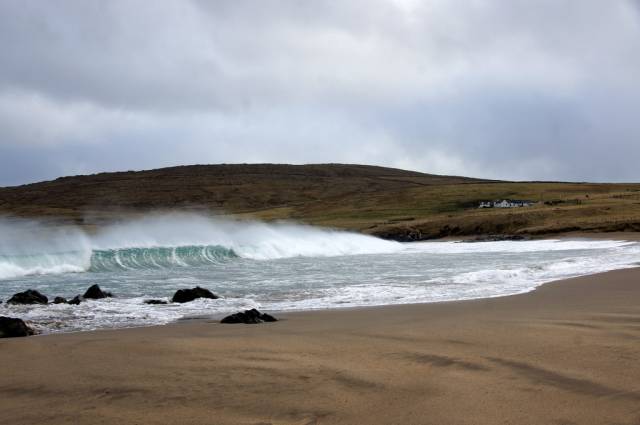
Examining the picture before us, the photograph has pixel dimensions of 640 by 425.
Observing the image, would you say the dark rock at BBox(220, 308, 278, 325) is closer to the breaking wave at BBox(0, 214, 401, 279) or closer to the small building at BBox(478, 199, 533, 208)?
the breaking wave at BBox(0, 214, 401, 279)

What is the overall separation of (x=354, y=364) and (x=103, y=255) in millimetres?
30734

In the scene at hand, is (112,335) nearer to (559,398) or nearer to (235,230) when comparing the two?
(559,398)

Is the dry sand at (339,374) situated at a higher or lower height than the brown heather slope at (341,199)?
lower

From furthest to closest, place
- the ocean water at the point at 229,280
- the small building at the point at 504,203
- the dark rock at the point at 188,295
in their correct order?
the small building at the point at 504,203 → the dark rock at the point at 188,295 → the ocean water at the point at 229,280

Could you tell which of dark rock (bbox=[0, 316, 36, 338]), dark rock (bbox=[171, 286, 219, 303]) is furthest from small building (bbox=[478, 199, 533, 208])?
dark rock (bbox=[0, 316, 36, 338])

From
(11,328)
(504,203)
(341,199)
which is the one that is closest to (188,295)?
(11,328)

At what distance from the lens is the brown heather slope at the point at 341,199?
2396 inches

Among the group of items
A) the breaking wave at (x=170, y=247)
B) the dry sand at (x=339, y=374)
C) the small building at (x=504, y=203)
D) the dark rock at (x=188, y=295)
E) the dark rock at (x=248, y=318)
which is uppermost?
the small building at (x=504, y=203)

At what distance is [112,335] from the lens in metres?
9.62

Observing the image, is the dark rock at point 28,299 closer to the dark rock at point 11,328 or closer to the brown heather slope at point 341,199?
the dark rock at point 11,328

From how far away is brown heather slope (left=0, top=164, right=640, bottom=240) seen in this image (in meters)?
60.9

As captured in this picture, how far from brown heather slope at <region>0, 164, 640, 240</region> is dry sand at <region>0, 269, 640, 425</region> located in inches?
1793

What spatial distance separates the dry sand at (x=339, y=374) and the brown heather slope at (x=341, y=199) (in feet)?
149

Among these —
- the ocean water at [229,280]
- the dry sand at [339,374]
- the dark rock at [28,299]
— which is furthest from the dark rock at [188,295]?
the dry sand at [339,374]
